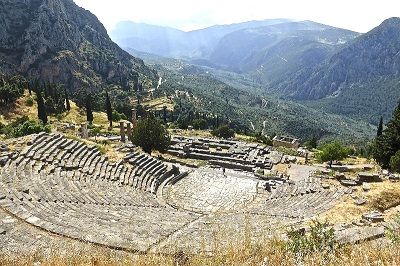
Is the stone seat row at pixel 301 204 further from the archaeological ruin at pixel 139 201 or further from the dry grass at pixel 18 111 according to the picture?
the dry grass at pixel 18 111

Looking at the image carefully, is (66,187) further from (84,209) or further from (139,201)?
(139,201)

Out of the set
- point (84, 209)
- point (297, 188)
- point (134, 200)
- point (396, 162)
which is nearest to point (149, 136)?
point (297, 188)

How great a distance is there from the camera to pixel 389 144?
40906 mm

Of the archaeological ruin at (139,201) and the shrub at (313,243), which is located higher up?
the shrub at (313,243)

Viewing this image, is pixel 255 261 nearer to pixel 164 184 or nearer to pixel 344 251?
pixel 344 251

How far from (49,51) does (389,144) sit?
127805 mm

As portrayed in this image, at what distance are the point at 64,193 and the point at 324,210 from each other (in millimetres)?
15450

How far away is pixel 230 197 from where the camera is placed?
31125 mm

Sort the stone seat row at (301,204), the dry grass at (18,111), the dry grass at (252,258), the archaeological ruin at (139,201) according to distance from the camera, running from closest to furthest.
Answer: the dry grass at (252,258), the archaeological ruin at (139,201), the stone seat row at (301,204), the dry grass at (18,111)

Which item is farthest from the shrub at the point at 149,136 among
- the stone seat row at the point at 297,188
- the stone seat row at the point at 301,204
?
the stone seat row at the point at 301,204

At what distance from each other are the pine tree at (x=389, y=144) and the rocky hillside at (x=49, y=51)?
111366 millimetres

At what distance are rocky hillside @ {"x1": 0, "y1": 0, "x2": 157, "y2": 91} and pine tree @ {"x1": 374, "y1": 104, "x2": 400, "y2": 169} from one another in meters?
111

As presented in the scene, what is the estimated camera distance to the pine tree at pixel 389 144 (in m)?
40.7

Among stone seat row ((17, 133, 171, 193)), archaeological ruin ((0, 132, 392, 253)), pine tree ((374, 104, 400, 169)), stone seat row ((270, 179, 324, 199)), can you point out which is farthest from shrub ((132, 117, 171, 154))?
pine tree ((374, 104, 400, 169))
